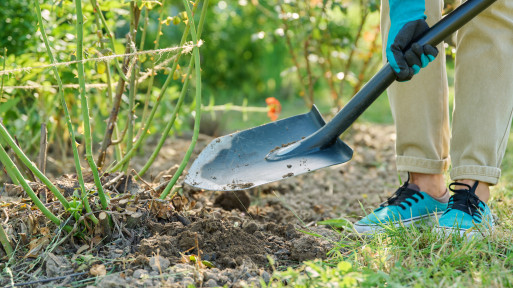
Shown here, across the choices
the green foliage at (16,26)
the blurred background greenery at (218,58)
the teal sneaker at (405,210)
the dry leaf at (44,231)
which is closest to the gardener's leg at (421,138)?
the teal sneaker at (405,210)

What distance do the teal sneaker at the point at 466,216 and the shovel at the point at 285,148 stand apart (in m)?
0.38

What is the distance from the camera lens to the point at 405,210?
1857mm

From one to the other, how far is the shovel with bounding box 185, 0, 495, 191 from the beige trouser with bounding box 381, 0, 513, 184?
0.56 feet

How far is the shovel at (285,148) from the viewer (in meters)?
1.72

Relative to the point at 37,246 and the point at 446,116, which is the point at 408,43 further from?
the point at 37,246

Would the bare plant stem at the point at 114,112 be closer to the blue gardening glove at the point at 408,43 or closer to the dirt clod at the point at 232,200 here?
the dirt clod at the point at 232,200

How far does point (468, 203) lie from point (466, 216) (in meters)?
0.05

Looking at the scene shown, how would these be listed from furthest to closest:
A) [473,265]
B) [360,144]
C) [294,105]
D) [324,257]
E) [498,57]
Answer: [294,105], [360,144], [498,57], [324,257], [473,265]

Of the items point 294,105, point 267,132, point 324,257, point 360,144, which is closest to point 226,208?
point 267,132

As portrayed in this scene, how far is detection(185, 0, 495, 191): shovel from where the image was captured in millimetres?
1717

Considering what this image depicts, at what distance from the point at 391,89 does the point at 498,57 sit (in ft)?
1.24

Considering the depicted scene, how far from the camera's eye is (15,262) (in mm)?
1428

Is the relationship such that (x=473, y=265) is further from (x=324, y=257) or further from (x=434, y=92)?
(x=434, y=92)

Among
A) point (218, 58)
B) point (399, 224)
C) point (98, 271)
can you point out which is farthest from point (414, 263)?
point (218, 58)
